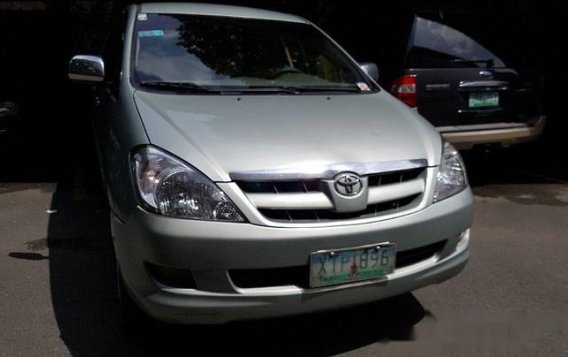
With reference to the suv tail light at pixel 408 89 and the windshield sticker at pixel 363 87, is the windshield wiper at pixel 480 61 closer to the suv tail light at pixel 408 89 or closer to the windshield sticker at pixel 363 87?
the suv tail light at pixel 408 89

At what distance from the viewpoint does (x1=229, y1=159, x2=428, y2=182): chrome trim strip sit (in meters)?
2.55

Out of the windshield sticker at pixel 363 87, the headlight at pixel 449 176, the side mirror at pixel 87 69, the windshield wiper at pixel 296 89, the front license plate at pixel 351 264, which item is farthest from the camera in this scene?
the windshield sticker at pixel 363 87

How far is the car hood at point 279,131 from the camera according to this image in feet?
8.70

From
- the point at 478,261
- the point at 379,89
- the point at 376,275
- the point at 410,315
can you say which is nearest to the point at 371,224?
the point at 376,275

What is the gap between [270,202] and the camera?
2535mm

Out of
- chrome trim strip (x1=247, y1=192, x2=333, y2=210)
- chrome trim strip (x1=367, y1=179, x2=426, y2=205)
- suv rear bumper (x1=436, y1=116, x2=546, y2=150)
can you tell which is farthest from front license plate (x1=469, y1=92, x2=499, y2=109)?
chrome trim strip (x1=247, y1=192, x2=333, y2=210)

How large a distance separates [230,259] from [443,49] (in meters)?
3.87

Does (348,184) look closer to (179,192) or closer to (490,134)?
(179,192)

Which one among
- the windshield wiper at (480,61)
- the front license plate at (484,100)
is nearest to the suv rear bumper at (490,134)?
the front license plate at (484,100)

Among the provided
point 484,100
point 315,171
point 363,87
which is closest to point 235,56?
point 363,87

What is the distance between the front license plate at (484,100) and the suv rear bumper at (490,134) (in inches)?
7.5

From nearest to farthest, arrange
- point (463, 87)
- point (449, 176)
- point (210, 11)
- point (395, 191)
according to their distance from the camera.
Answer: point (395, 191) < point (449, 176) < point (210, 11) < point (463, 87)

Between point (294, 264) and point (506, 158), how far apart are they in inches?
232

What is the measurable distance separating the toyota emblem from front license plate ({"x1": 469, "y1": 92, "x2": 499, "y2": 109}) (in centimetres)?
330
